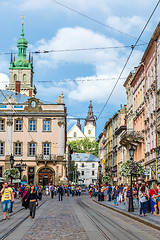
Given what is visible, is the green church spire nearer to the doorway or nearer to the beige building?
the beige building

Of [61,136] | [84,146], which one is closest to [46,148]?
[61,136]

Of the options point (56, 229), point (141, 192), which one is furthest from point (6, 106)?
point (56, 229)

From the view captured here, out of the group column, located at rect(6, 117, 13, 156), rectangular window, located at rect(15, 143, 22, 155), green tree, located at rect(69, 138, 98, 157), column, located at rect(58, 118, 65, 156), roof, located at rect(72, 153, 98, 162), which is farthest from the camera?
green tree, located at rect(69, 138, 98, 157)

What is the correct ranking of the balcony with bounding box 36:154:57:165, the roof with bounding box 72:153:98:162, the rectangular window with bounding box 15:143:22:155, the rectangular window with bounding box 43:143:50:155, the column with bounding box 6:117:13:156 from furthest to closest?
the roof with bounding box 72:153:98:162, the rectangular window with bounding box 15:143:22:155, the rectangular window with bounding box 43:143:50:155, the column with bounding box 6:117:13:156, the balcony with bounding box 36:154:57:165

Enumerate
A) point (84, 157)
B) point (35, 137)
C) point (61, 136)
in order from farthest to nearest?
point (84, 157) → point (35, 137) → point (61, 136)

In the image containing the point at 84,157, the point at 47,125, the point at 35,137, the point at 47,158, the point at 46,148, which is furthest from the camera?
the point at 84,157

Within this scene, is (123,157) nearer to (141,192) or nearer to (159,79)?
(159,79)

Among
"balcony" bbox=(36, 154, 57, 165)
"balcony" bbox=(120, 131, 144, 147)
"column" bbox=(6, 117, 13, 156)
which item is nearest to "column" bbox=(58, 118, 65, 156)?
"balcony" bbox=(36, 154, 57, 165)

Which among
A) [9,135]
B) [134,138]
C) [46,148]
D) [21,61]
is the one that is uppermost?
[21,61]

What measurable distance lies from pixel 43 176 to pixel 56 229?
182 ft

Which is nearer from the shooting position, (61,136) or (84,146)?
(61,136)

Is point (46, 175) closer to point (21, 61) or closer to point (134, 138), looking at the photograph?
point (134, 138)

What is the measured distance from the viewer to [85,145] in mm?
169500

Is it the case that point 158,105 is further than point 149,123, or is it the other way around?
point 149,123
